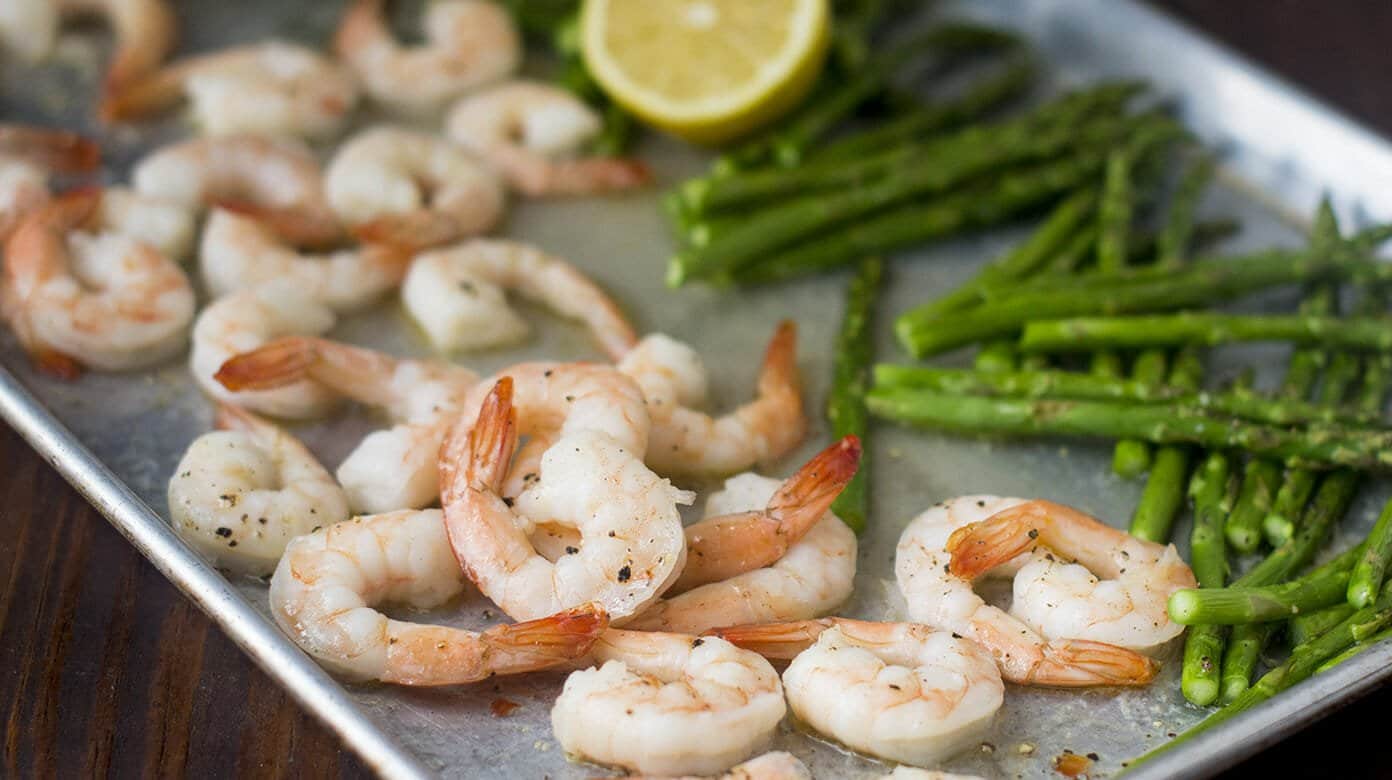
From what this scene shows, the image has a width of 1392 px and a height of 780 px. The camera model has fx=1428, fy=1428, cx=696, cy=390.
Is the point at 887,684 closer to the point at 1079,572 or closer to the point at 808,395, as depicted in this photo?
the point at 1079,572

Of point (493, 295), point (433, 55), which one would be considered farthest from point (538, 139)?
point (493, 295)

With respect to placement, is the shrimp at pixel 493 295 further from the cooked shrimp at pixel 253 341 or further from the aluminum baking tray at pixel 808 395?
the cooked shrimp at pixel 253 341

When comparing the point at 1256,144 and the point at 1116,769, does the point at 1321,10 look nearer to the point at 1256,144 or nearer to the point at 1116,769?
the point at 1256,144

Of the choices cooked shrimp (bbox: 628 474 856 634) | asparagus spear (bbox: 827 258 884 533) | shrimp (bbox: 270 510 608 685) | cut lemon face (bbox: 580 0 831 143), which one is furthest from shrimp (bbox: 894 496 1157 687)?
cut lemon face (bbox: 580 0 831 143)

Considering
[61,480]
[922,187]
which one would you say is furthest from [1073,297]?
[61,480]

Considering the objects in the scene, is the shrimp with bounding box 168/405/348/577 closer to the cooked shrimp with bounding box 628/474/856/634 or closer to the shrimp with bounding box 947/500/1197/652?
the cooked shrimp with bounding box 628/474/856/634

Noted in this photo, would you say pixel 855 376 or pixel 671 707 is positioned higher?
pixel 855 376
